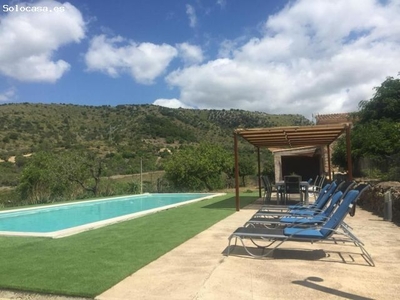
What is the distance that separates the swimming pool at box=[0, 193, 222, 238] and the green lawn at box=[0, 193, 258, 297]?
90cm

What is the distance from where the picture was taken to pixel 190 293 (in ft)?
12.8

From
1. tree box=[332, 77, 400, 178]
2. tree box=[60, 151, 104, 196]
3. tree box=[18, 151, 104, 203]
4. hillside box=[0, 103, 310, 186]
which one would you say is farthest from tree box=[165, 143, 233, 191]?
hillside box=[0, 103, 310, 186]

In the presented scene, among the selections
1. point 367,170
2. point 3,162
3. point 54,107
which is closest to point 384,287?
point 367,170

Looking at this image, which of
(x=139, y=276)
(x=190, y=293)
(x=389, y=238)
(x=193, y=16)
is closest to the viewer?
(x=190, y=293)

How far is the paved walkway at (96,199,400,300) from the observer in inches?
152

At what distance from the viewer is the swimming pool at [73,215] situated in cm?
955

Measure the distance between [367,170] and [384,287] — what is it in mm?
11782

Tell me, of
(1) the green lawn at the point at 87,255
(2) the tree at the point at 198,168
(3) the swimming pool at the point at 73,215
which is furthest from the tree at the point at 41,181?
(1) the green lawn at the point at 87,255

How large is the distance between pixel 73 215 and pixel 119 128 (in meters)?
34.7

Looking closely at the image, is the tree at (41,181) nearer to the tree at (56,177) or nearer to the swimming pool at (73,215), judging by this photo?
the tree at (56,177)

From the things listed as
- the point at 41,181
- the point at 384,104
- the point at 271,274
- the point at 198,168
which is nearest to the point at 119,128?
the point at 198,168

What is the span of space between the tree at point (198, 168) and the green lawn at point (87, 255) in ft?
46.3

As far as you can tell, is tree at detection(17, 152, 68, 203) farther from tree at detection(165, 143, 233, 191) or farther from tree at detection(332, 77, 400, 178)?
tree at detection(332, 77, 400, 178)

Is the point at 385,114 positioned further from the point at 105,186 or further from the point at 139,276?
the point at 139,276
